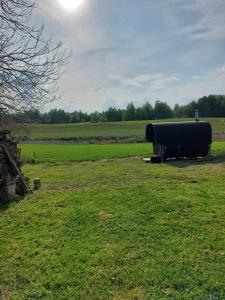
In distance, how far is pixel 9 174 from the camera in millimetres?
12891

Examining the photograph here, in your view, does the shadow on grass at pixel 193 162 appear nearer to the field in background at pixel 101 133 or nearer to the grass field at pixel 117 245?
the grass field at pixel 117 245

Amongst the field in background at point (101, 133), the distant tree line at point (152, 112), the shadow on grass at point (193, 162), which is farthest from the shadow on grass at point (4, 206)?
the distant tree line at point (152, 112)

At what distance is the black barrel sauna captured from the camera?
74.1 ft

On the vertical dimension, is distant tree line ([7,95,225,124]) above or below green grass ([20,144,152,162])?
above

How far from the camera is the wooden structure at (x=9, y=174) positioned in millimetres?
11840

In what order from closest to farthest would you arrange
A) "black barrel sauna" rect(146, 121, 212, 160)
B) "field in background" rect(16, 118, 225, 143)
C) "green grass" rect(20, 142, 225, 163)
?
"black barrel sauna" rect(146, 121, 212, 160)
"green grass" rect(20, 142, 225, 163)
"field in background" rect(16, 118, 225, 143)

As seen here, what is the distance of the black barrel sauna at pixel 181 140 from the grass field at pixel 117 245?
11.1 meters

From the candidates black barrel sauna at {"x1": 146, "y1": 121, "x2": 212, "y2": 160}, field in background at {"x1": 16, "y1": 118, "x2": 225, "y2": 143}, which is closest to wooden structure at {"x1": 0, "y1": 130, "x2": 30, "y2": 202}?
black barrel sauna at {"x1": 146, "y1": 121, "x2": 212, "y2": 160}

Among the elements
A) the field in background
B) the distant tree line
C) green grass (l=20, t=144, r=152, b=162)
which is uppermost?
the distant tree line

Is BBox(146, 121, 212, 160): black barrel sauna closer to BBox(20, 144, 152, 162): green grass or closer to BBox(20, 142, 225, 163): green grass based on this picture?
BBox(20, 142, 225, 163): green grass

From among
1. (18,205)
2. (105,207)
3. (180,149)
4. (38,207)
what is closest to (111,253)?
(105,207)

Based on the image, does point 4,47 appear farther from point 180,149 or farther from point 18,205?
point 180,149

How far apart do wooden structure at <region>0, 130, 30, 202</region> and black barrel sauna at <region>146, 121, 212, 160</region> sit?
34.1ft

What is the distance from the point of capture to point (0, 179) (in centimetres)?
1199
